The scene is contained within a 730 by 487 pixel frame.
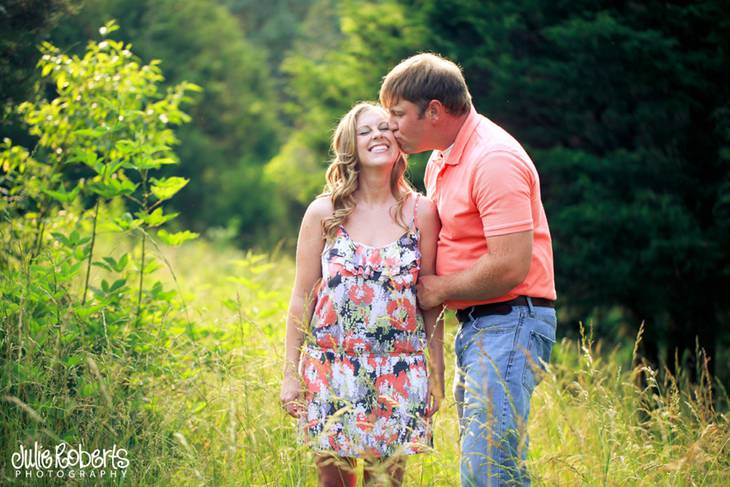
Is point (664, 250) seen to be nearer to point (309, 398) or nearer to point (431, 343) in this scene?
point (431, 343)

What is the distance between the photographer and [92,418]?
3.53 metres

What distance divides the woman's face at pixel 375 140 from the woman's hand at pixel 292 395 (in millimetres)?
1029

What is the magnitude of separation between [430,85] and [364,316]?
106 cm

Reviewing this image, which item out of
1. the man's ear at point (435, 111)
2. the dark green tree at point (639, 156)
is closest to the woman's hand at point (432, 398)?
the man's ear at point (435, 111)

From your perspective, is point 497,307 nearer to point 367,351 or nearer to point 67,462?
point 367,351

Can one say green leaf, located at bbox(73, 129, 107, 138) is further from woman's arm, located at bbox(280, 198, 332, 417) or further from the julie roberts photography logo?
the julie roberts photography logo

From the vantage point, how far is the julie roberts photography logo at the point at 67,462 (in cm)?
335

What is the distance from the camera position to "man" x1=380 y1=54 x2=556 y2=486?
3092mm

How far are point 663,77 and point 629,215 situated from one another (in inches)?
50.0

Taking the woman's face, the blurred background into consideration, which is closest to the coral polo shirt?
the woman's face

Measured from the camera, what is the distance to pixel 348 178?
11.5ft

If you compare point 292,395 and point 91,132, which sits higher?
point 91,132

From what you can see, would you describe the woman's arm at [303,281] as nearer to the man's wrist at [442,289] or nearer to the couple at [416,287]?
the couple at [416,287]

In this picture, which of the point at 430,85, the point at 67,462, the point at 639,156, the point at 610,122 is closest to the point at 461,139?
the point at 430,85
